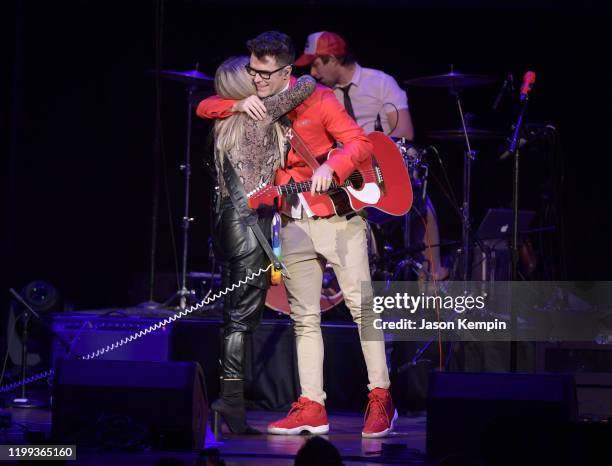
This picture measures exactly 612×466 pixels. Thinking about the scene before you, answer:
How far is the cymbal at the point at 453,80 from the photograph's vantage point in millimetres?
7941

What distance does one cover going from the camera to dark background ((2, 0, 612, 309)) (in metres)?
9.39

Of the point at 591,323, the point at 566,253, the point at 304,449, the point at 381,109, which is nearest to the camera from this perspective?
the point at 304,449

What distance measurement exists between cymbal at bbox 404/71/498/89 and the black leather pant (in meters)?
2.94

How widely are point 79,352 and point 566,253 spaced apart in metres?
4.55

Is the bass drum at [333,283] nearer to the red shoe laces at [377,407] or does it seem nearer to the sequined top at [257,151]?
the red shoe laces at [377,407]

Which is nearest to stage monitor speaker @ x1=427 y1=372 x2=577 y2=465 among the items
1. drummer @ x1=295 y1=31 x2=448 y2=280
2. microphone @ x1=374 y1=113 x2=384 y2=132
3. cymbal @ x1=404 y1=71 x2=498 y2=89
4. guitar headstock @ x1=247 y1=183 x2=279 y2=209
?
guitar headstock @ x1=247 y1=183 x2=279 y2=209

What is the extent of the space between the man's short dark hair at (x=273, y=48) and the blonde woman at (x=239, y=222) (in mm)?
55

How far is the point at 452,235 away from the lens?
9.62 meters

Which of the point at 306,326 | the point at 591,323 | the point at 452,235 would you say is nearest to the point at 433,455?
the point at 306,326

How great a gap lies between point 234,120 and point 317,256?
34.6 inches

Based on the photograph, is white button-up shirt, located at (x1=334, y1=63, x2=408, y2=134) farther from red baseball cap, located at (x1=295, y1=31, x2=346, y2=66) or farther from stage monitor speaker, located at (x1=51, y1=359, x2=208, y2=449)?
stage monitor speaker, located at (x1=51, y1=359, x2=208, y2=449)

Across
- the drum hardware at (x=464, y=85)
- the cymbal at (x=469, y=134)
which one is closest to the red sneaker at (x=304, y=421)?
the drum hardware at (x=464, y=85)

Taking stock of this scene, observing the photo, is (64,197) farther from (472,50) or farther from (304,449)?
(304,449)

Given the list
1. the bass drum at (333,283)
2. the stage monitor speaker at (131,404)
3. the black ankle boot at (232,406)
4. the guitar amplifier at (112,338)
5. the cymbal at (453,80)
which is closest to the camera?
the stage monitor speaker at (131,404)
